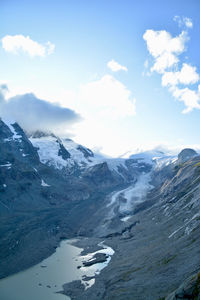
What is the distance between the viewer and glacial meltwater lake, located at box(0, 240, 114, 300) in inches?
2409

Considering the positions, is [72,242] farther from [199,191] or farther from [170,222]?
[199,191]

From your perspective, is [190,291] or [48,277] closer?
[190,291]

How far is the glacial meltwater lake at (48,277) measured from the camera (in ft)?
201

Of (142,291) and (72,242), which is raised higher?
(142,291)

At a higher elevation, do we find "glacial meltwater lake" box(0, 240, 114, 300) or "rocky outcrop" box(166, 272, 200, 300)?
"rocky outcrop" box(166, 272, 200, 300)

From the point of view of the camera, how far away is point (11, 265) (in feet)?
253

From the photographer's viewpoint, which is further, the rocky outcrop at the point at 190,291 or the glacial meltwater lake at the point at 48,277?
the glacial meltwater lake at the point at 48,277

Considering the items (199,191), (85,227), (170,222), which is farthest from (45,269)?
(199,191)

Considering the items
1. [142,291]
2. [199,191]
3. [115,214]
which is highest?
[199,191]

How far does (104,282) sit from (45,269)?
22.9 m

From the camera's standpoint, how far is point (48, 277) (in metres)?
71.6

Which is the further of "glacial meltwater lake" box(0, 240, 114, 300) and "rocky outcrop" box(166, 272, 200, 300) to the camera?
"glacial meltwater lake" box(0, 240, 114, 300)

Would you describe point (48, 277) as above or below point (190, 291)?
below

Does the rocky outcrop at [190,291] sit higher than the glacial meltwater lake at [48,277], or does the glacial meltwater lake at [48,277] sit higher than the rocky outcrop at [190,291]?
the rocky outcrop at [190,291]
